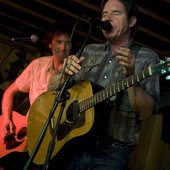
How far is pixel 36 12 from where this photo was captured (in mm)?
5844

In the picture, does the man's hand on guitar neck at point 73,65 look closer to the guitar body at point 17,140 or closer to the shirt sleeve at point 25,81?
the guitar body at point 17,140

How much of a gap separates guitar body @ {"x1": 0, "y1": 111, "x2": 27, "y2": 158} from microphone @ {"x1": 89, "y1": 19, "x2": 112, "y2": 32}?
1609mm

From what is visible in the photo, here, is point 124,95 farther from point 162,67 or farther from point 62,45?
point 62,45

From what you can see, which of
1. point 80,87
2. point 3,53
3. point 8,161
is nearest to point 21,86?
point 8,161

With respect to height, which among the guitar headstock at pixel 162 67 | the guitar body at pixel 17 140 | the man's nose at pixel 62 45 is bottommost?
the guitar body at pixel 17 140

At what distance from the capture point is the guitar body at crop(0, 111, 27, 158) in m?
3.44

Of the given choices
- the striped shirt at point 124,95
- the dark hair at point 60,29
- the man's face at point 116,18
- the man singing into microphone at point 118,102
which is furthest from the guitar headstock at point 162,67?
Result: the dark hair at point 60,29

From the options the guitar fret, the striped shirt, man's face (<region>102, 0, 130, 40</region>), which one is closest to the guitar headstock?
the guitar fret

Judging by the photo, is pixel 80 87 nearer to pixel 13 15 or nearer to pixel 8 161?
pixel 8 161

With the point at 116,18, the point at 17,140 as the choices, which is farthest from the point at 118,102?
the point at 17,140

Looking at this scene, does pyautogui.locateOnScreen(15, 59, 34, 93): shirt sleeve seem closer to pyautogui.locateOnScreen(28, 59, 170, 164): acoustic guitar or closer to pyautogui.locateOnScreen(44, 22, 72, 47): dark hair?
pyautogui.locateOnScreen(44, 22, 72, 47): dark hair

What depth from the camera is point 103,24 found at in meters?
2.21

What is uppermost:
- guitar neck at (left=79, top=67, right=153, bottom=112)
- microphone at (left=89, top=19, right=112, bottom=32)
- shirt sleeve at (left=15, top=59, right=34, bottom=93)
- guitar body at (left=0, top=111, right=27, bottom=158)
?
microphone at (left=89, top=19, right=112, bottom=32)

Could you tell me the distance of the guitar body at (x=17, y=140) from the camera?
11.3 ft
